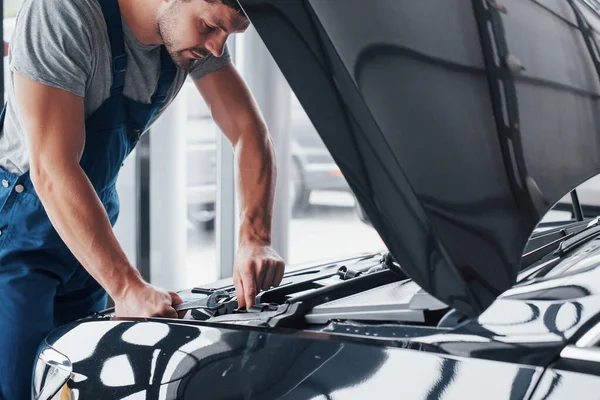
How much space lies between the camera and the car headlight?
A: 117 centimetres

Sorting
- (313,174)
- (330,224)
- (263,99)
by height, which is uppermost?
(263,99)

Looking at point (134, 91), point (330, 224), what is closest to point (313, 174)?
point (330, 224)

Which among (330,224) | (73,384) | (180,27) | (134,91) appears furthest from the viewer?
(330,224)

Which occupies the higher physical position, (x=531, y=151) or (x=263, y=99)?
(x=263, y=99)

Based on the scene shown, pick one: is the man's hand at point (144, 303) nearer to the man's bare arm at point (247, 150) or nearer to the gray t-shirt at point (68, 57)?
the man's bare arm at point (247, 150)

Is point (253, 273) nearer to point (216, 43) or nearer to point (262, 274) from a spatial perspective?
point (262, 274)

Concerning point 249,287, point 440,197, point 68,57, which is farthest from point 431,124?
point 68,57

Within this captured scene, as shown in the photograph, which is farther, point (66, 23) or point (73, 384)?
point (66, 23)

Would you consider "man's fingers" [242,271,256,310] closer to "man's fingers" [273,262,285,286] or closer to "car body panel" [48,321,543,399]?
"man's fingers" [273,262,285,286]

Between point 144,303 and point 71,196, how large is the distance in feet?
0.75

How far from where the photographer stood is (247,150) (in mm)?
1686

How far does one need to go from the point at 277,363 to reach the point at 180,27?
0.66 metres

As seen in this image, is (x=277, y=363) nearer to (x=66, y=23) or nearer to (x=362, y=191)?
(x=362, y=191)

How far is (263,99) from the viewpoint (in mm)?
4180
